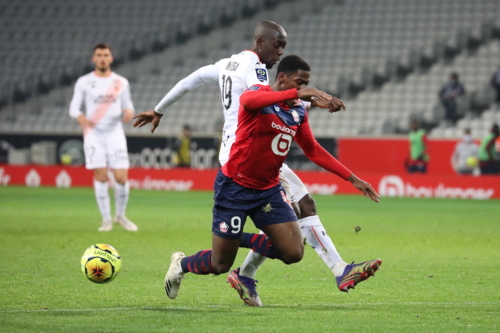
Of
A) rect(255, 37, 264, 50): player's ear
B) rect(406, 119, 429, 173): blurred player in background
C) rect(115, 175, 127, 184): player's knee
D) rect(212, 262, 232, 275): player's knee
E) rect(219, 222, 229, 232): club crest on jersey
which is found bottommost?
rect(406, 119, 429, 173): blurred player in background

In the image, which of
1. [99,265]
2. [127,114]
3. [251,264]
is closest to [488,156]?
[127,114]

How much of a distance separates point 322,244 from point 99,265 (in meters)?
1.72

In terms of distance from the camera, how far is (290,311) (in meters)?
5.61

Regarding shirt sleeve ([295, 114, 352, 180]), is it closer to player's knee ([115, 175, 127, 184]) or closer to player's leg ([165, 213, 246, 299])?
player's leg ([165, 213, 246, 299])

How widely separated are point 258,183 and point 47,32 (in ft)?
83.5

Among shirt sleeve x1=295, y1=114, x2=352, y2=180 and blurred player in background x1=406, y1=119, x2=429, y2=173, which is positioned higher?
shirt sleeve x1=295, y1=114, x2=352, y2=180

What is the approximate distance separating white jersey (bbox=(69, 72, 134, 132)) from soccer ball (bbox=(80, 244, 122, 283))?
5499 millimetres

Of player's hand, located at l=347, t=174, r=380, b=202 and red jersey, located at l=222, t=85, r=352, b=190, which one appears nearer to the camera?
red jersey, located at l=222, t=85, r=352, b=190

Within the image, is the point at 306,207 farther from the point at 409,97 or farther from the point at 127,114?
the point at 409,97

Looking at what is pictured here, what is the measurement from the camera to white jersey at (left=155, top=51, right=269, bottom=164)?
5.40 m

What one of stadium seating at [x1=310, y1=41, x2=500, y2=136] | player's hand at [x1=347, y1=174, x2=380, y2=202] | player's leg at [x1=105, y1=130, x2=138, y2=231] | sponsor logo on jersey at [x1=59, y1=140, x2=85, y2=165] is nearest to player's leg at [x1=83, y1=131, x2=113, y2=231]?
player's leg at [x1=105, y1=130, x2=138, y2=231]

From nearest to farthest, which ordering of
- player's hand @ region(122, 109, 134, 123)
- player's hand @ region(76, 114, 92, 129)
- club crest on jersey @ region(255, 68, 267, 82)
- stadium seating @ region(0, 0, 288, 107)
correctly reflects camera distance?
club crest on jersey @ region(255, 68, 267, 82), player's hand @ region(76, 114, 92, 129), player's hand @ region(122, 109, 134, 123), stadium seating @ region(0, 0, 288, 107)

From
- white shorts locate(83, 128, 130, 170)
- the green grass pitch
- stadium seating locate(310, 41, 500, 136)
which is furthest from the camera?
stadium seating locate(310, 41, 500, 136)

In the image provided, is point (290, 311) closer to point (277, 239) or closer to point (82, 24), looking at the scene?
point (277, 239)
